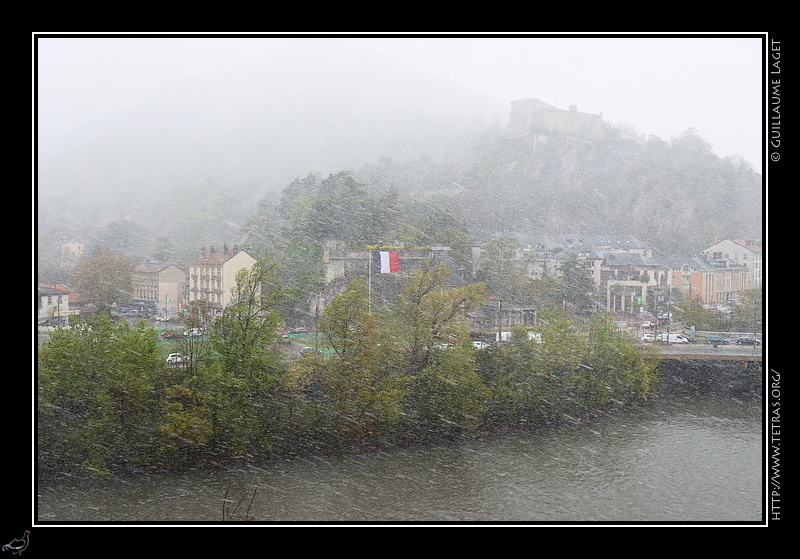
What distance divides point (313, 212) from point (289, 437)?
4.61 meters

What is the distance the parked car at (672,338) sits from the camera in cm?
828

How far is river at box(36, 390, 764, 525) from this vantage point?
4.84 m

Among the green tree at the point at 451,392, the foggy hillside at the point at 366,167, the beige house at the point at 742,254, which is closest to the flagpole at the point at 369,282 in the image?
the green tree at the point at 451,392

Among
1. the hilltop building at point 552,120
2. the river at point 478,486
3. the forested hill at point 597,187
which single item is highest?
the hilltop building at point 552,120

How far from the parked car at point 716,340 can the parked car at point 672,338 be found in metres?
0.31

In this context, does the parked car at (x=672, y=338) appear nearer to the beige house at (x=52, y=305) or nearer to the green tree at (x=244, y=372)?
the green tree at (x=244, y=372)

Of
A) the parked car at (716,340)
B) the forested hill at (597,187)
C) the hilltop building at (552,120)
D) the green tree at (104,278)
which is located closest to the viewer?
the green tree at (104,278)

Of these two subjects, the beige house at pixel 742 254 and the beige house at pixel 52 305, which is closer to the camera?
the beige house at pixel 52 305

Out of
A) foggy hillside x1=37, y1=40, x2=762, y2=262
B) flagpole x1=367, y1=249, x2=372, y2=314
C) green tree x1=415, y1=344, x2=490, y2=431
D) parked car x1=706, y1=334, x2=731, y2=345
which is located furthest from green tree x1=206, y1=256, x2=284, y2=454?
parked car x1=706, y1=334, x2=731, y2=345

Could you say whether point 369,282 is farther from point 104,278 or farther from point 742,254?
point 742,254

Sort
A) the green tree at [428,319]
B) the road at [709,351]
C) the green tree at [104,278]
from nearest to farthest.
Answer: the green tree at [428,319] < the green tree at [104,278] < the road at [709,351]

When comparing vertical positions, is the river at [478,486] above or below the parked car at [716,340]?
below

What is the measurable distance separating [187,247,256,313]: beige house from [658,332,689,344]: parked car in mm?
5603

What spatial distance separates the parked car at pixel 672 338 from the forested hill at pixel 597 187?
2282 mm
